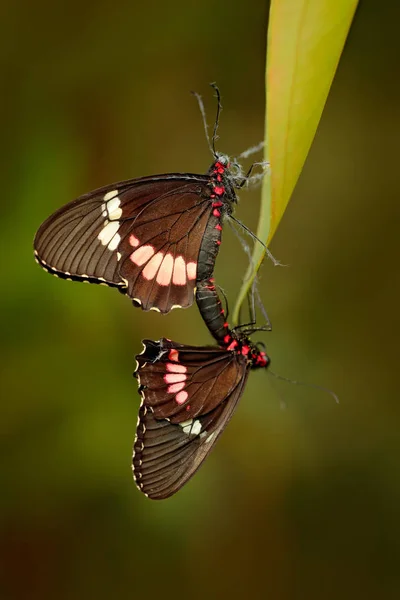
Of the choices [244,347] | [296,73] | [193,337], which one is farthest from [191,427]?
[193,337]

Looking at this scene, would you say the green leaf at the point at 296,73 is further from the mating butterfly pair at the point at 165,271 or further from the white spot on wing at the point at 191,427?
the white spot on wing at the point at 191,427

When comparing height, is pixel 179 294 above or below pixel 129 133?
below

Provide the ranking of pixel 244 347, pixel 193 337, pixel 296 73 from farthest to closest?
pixel 193 337 → pixel 244 347 → pixel 296 73

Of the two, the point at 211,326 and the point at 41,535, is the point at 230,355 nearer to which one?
the point at 211,326

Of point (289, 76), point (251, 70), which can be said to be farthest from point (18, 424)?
point (289, 76)

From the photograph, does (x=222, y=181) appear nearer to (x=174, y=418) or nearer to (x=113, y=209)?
(x=113, y=209)

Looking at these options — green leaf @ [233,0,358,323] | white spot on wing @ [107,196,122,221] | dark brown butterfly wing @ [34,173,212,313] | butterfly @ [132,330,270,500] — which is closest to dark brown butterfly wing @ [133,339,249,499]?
butterfly @ [132,330,270,500]

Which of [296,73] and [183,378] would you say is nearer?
[296,73]
